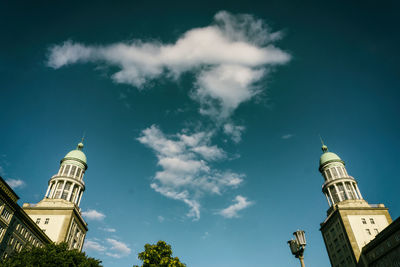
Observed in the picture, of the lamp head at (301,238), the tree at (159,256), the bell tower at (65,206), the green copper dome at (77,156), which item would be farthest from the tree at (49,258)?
the green copper dome at (77,156)

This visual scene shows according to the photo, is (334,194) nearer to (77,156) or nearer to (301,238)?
(301,238)

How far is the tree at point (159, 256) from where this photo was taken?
4407 centimetres

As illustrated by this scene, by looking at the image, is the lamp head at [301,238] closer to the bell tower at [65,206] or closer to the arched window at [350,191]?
the bell tower at [65,206]

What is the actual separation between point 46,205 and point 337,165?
78.6 metres

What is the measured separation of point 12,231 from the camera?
46.5m

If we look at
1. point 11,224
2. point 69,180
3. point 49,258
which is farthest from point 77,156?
point 49,258

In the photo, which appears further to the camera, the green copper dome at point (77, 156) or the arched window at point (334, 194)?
the green copper dome at point (77, 156)

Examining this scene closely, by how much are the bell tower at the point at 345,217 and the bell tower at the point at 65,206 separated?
63983 mm

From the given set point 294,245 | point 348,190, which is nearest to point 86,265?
point 294,245

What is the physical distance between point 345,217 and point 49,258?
205 feet

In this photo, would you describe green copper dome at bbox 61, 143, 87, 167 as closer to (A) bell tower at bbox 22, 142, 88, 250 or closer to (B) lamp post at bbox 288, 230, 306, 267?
(A) bell tower at bbox 22, 142, 88, 250

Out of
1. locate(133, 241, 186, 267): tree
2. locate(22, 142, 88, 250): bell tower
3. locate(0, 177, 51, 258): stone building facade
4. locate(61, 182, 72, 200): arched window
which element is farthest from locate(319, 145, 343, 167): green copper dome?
locate(0, 177, 51, 258): stone building facade

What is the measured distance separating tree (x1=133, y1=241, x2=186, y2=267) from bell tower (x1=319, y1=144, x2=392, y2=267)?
4095 centimetres

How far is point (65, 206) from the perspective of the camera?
221 ft
